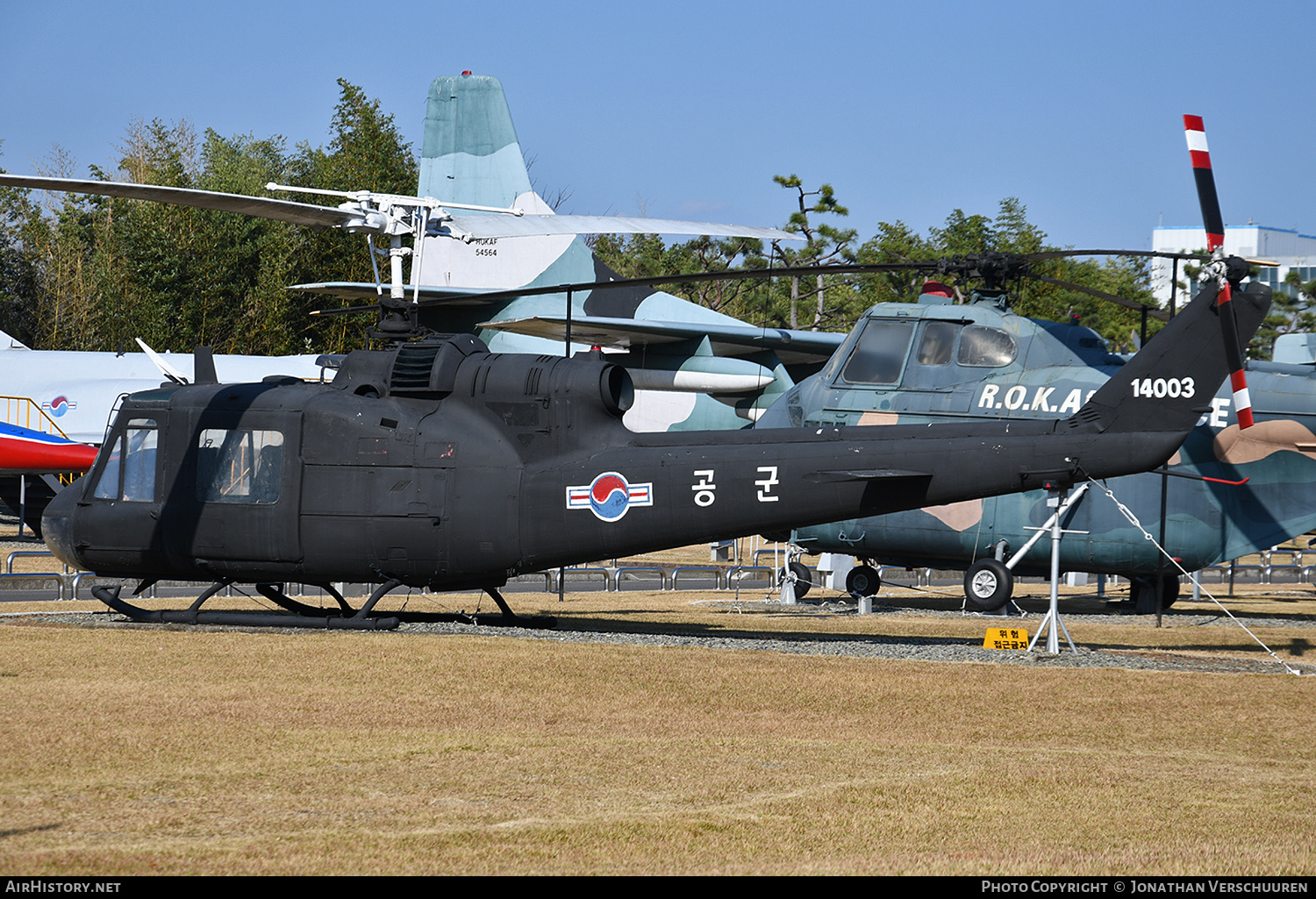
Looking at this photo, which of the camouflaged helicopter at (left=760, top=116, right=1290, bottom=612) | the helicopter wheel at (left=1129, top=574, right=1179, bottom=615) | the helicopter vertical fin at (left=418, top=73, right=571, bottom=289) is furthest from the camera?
the helicopter vertical fin at (left=418, top=73, right=571, bottom=289)

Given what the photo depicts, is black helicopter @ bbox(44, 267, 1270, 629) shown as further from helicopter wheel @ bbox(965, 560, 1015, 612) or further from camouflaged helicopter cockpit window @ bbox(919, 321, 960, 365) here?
camouflaged helicopter cockpit window @ bbox(919, 321, 960, 365)

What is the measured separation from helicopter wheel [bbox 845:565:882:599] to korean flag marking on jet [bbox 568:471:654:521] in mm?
7666

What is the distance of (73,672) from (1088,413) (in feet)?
31.3

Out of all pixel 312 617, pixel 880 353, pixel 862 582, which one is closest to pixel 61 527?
pixel 312 617

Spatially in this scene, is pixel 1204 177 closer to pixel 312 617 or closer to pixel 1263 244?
pixel 312 617

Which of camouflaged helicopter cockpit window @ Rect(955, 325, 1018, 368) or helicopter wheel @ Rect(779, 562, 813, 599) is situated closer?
camouflaged helicopter cockpit window @ Rect(955, 325, 1018, 368)

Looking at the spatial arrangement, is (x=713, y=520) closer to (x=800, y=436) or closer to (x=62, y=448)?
(x=800, y=436)

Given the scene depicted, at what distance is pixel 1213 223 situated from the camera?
41.0ft

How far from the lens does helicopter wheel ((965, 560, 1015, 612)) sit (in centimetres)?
1623

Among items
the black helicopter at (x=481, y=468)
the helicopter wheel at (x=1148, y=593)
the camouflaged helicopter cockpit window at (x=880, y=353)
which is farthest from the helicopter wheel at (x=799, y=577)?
the black helicopter at (x=481, y=468)

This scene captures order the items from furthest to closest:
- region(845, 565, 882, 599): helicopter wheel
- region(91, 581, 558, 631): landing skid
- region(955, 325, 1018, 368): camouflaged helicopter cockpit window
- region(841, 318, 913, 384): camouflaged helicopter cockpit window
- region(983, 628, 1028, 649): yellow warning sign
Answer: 1. region(845, 565, 882, 599): helicopter wheel
2. region(841, 318, 913, 384): camouflaged helicopter cockpit window
3. region(955, 325, 1018, 368): camouflaged helicopter cockpit window
4. region(91, 581, 558, 631): landing skid
5. region(983, 628, 1028, 649): yellow warning sign

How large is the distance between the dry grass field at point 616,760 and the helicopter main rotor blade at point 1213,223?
314 cm

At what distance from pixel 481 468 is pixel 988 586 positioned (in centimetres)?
694

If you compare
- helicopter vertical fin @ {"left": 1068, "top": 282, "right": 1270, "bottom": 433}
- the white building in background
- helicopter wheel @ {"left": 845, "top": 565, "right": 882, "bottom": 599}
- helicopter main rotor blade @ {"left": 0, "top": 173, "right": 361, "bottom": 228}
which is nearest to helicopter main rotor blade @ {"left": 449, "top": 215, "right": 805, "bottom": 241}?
helicopter main rotor blade @ {"left": 0, "top": 173, "right": 361, "bottom": 228}
